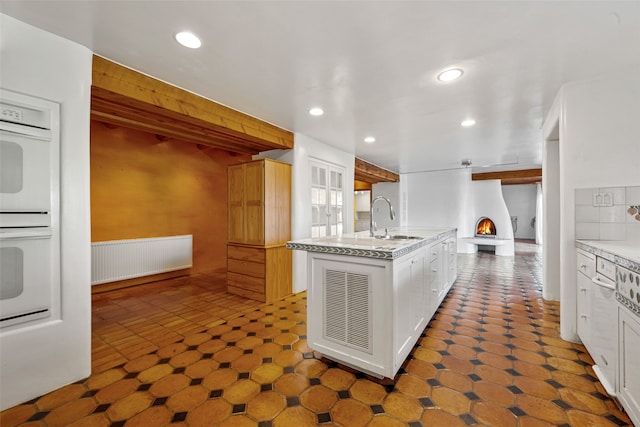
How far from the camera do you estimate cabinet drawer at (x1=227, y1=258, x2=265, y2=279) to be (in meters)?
3.61

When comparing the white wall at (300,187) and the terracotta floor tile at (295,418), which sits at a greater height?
the white wall at (300,187)

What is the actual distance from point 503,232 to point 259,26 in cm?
769

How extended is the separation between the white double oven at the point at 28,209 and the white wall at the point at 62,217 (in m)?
0.05

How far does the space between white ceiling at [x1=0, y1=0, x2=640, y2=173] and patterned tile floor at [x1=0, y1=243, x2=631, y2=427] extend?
227cm

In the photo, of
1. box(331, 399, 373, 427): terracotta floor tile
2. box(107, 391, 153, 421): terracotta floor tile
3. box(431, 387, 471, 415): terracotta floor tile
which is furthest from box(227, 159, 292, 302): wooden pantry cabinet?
box(431, 387, 471, 415): terracotta floor tile

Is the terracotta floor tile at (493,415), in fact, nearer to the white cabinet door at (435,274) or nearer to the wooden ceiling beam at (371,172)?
the white cabinet door at (435,274)

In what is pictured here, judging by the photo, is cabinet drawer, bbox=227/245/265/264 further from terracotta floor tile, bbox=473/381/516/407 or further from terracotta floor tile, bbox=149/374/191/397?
terracotta floor tile, bbox=473/381/516/407

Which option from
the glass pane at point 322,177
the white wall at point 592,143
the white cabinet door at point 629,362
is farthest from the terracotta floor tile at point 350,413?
the glass pane at point 322,177

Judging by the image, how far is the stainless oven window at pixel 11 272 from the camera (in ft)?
5.21

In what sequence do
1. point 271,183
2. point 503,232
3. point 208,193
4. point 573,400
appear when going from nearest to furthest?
point 573,400 < point 271,183 < point 208,193 < point 503,232

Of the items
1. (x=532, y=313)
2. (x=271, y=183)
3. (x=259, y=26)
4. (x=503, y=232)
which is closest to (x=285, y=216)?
(x=271, y=183)

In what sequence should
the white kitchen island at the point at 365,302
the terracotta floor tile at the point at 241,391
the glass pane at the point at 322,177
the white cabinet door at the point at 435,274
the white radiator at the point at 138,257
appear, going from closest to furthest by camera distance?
the terracotta floor tile at the point at 241,391, the white kitchen island at the point at 365,302, the white cabinet door at the point at 435,274, the white radiator at the point at 138,257, the glass pane at the point at 322,177

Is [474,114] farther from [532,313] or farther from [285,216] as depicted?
[285,216]

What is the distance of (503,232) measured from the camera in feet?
23.3
